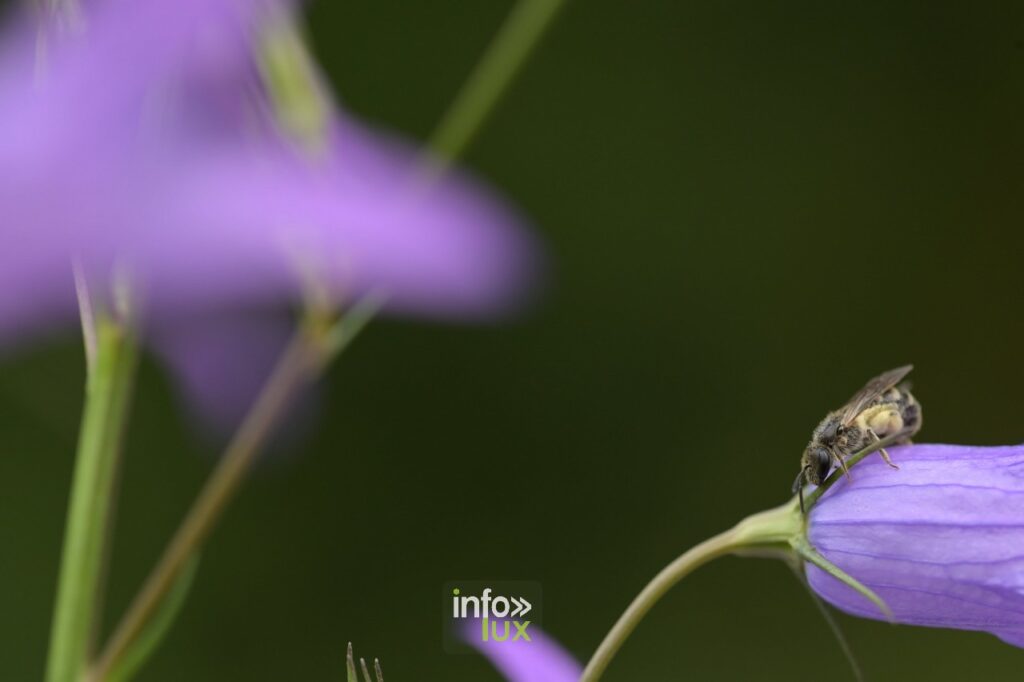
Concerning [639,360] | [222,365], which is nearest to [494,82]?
[222,365]

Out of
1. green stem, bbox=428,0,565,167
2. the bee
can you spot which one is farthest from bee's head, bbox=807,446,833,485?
green stem, bbox=428,0,565,167

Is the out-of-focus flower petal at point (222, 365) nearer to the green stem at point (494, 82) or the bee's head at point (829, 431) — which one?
the green stem at point (494, 82)

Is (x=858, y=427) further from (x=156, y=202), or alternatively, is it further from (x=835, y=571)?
(x=156, y=202)

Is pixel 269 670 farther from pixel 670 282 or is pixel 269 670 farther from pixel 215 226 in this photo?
pixel 215 226

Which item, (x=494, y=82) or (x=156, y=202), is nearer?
(x=156, y=202)

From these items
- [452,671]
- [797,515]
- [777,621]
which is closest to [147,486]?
[452,671]

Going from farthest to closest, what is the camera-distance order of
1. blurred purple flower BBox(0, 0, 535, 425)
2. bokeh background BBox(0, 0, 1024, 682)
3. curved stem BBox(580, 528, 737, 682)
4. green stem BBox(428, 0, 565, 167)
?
bokeh background BBox(0, 0, 1024, 682) → green stem BBox(428, 0, 565, 167) → curved stem BBox(580, 528, 737, 682) → blurred purple flower BBox(0, 0, 535, 425)

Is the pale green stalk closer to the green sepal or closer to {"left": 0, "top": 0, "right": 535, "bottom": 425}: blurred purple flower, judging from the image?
the green sepal
